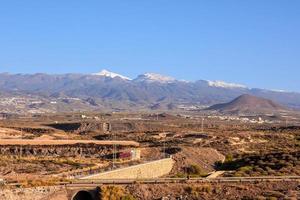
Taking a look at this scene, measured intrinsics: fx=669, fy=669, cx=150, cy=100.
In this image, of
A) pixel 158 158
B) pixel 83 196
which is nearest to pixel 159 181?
pixel 83 196

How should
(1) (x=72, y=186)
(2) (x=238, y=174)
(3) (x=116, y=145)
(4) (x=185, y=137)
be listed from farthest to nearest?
(4) (x=185, y=137) → (3) (x=116, y=145) → (2) (x=238, y=174) → (1) (x=72, y=186)

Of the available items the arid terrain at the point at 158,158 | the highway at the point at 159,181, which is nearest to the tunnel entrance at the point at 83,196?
the highway at the point at 159,181

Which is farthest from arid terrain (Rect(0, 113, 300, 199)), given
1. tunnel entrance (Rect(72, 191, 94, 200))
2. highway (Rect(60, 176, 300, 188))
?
tunnel entrance (Rect(72, 191, 94, 200))

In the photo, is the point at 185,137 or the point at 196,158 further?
the point at 185,137

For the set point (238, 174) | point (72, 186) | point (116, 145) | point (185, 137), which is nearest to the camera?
point (72, 186)

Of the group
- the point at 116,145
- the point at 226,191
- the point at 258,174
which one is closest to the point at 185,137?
the point at 116,145

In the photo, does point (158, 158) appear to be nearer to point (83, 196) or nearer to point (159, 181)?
point (159, 181)

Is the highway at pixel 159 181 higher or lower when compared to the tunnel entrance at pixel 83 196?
higher

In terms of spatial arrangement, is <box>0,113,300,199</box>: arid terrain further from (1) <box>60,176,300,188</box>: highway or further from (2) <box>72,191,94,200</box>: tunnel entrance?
(2) <box>72,191,94,200</box>: tunnel entrance

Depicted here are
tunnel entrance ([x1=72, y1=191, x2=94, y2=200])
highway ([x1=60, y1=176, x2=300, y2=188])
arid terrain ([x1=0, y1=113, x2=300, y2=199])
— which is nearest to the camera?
tunnel entrance ([x1=72, y1=191, x2=94, y2=200])

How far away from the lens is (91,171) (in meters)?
65.9

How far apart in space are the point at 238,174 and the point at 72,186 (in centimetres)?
2003

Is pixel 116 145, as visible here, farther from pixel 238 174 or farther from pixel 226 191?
pixel 226 191

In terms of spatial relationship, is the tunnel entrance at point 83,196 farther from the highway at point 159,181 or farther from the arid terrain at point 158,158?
the arid terrain at point 158,158
